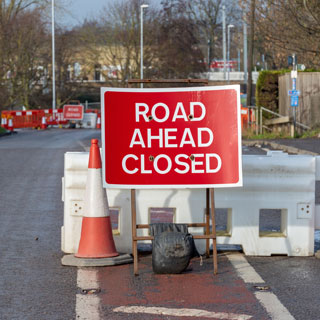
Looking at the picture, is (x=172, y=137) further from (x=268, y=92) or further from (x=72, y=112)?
Result: (x=72, y=112)

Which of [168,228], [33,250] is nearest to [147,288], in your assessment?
[168,228]

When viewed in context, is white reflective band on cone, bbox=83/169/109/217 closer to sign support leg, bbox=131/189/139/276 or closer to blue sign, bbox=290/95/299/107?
sign support leg, bbox=131/189/139/276

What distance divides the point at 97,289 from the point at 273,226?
4.20m

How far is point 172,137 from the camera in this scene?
25.6 feet

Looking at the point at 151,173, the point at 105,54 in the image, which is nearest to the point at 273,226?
the point at 151,173

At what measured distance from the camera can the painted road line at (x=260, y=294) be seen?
597 cm

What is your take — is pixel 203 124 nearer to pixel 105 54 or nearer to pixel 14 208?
pixel 14 208

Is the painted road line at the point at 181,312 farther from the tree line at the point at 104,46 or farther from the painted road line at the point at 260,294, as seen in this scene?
A: the tree line at the point at 104,46

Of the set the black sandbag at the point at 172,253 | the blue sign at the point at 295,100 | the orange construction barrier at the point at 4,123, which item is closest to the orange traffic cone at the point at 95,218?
the black sandbag at the point at 172,253

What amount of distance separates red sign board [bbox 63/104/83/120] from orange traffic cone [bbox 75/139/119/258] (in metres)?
46.5

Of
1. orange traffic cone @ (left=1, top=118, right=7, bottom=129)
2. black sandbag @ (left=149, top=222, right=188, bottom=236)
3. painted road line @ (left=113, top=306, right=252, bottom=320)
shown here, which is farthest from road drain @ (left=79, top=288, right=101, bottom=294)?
orange traffic cone @ (left=1, top=118, right=7, bottom=129)

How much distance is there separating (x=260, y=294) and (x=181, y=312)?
86 cm

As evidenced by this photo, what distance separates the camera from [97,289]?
Result: 679 cm

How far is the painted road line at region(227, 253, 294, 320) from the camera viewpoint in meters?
5.97
